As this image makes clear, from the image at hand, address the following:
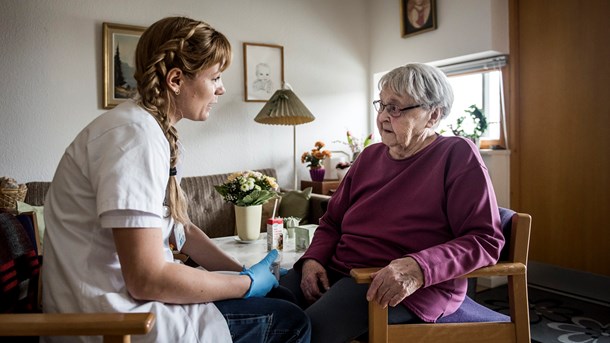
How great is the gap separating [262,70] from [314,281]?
2.65m

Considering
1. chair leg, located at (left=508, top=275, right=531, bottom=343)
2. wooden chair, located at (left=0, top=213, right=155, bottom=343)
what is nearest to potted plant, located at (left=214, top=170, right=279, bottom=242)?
chair leg, located at (left=508, top=275, right=531, bottom=343)

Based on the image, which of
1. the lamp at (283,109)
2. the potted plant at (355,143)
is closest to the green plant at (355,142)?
the potted plant at (355,143)

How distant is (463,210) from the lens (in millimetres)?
1373

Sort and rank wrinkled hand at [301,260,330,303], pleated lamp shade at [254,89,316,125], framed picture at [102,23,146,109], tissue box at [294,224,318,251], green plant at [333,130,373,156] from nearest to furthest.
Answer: wrinkled hand at [301,260,330,303]
tissue box at [294,224,318,251]
framed picture at [102,23,146,109]
pleated lamp shade at [254,89,316,125]
green plant at [333,130,373,156]

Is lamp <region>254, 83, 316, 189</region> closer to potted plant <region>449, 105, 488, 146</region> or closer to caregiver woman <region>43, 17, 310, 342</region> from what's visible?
potted plant <region>449, 105, 488, 146</region>

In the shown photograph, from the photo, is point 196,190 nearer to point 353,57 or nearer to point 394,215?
point 353,57

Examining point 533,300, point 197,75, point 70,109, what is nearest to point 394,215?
point 197,75

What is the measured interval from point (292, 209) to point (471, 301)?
2.03 metres

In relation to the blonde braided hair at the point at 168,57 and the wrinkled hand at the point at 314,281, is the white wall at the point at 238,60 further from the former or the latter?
the blonde braided hair at the point at 168,57

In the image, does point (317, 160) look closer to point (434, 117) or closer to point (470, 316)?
point (434, 117)

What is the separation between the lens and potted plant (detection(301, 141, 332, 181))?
394cm

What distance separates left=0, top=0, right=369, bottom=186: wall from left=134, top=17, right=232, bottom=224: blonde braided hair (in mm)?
2427

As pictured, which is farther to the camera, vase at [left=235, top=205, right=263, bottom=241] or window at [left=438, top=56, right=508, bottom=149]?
window at [left=438, top=56, right=508, bottom=149]

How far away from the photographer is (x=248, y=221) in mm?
2275
